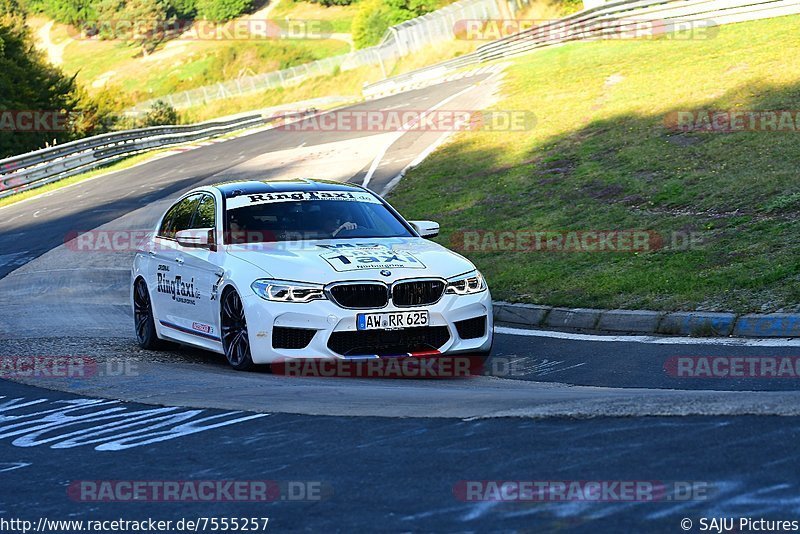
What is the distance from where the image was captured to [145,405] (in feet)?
25.1

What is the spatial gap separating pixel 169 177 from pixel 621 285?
23214 mm

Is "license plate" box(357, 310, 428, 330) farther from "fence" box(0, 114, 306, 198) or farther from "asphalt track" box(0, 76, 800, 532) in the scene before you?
"fence" box(0, 114, 306, 198)

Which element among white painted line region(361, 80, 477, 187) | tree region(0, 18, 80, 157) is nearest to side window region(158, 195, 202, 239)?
white painted line region(361, 80, 477, 187)

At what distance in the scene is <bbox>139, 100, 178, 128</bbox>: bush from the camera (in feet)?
191

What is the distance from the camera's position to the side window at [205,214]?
10641 mm

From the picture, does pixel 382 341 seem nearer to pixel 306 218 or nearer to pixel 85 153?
pixel 306 218

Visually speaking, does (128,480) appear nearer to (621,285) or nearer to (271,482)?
(271,482)

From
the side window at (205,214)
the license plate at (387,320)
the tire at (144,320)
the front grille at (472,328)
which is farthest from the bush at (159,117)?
the license plate at (387,320)

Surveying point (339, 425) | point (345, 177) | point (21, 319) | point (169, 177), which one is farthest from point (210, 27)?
point (339, 425)

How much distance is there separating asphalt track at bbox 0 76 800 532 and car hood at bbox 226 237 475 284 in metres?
0.80

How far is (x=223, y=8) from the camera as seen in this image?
12494cm

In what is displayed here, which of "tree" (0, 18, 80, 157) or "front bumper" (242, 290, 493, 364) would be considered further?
"tree" (0, 18, 80, 157)

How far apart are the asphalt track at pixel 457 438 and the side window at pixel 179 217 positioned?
117 cm

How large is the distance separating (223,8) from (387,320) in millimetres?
120671
